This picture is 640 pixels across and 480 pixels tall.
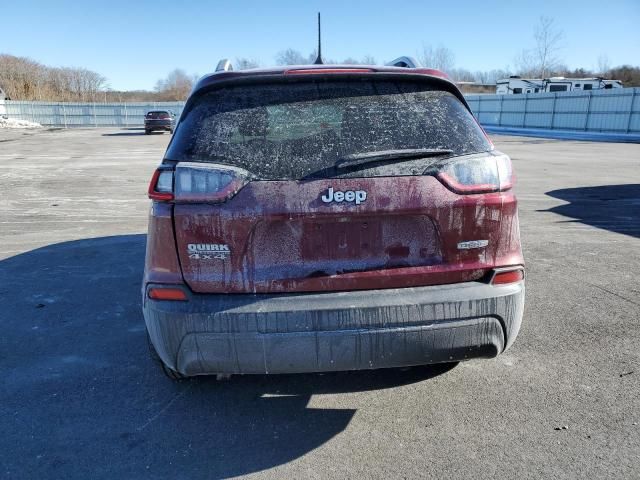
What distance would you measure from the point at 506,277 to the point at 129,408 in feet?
7.52

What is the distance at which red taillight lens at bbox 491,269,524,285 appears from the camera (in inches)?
98.4

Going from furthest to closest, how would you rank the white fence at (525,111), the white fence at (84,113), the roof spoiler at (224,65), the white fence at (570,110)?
the white fence at (84,113), the white fence at (525,111), the white fence at (570,110), the roof spoiler at (224,65)

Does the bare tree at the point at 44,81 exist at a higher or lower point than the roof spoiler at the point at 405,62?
higher

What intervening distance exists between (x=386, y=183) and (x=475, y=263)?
62cm

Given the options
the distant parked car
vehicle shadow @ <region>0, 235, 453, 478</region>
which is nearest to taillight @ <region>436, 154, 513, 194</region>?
vehicle shadow @ <region>0, 235, 453, 478</region>

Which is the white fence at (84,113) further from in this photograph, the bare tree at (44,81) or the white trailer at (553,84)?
the white trailer at (553,84)

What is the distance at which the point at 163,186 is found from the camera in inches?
94.3

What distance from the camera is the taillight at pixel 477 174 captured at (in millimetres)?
2430

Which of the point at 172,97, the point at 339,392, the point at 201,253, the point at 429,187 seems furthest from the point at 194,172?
the point at 172,97

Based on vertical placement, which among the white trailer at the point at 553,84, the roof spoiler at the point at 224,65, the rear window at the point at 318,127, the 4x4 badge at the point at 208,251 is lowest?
the 4x4 badge at the point at 208,251

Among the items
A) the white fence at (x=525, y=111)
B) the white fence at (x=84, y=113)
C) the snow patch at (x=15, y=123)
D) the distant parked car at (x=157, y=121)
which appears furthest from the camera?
the white fence at (x=84, y=113)

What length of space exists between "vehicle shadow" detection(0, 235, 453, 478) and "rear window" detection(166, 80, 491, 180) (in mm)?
1425

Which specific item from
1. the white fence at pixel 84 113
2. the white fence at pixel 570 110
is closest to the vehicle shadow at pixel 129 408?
the white fence at pixel 570 110

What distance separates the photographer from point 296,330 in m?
2.29
